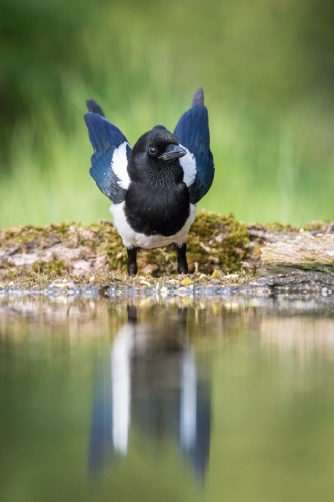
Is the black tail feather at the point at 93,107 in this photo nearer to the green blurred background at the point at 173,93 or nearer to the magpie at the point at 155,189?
the green blurred background at the point at 173,93

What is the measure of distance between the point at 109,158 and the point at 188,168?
0.52m

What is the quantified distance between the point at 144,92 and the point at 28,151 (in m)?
0.99

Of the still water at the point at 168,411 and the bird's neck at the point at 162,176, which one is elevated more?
the bird's neck at the point at 162,176

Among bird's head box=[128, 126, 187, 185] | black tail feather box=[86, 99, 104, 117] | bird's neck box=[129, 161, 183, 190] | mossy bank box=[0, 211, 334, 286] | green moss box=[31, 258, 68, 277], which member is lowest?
green moss box=[31, 258, 68, 277]

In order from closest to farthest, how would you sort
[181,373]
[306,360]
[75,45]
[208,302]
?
[181,373], [306,360], [208,302], [75,45]

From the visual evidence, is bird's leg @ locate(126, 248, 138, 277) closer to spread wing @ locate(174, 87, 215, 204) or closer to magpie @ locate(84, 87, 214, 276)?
magpie @ locate(84, 87, 214, 276)

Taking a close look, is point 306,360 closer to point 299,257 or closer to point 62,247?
point 299,257

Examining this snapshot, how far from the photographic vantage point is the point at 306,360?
192 cm

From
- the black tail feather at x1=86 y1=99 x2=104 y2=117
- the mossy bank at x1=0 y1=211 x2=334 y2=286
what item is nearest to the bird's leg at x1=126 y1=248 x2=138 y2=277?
the mossy bank at x1=0 y1=211 x2=334 y2=286

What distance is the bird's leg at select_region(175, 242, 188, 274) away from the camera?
420cm

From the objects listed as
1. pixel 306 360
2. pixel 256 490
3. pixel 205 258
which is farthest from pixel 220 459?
pixel 205 258

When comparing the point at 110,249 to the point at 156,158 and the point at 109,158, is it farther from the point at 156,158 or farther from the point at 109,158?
the point at 156,158

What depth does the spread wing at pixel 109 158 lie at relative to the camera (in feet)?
13.7

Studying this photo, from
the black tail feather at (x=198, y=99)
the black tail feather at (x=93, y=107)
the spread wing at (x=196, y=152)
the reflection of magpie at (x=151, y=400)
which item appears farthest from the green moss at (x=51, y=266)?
the reflection of magpie at (x=151, y=400)
